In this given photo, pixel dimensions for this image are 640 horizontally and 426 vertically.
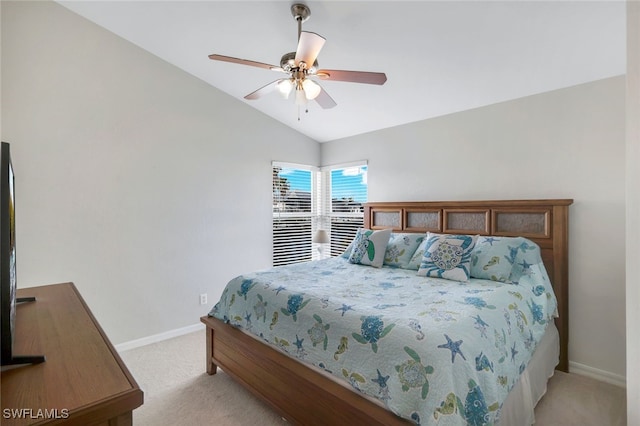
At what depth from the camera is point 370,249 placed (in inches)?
122

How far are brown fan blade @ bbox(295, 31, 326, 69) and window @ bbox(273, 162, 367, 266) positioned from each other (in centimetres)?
242

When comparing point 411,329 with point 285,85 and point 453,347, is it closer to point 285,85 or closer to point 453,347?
point 453,347

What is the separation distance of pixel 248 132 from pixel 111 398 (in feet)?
11.6

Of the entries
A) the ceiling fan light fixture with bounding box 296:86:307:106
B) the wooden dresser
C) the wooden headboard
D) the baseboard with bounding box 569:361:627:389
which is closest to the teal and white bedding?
the wooden headboard

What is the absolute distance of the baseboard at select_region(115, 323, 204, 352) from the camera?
2.99 meters

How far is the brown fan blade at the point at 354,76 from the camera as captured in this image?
6.39 feet

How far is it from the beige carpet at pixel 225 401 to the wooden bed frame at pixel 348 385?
0.14m

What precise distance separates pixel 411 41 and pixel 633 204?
1.78m

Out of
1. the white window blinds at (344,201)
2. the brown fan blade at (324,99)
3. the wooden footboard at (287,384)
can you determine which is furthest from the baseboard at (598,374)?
the brown fan blade at (324,99)

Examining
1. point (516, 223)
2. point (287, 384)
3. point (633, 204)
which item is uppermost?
point (633, 204)

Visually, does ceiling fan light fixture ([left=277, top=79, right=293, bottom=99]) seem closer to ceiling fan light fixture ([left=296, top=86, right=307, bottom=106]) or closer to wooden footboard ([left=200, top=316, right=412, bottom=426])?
ceiling fan light fixture ([left=296, top=86, right=307, bottom=106])

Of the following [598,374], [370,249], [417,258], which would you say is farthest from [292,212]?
[598,374]

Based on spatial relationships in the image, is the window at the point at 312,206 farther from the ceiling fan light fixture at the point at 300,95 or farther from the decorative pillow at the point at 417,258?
the ceiling fan light fixture at the point at 300,95

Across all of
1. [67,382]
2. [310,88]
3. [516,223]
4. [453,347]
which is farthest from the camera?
[516,223]
